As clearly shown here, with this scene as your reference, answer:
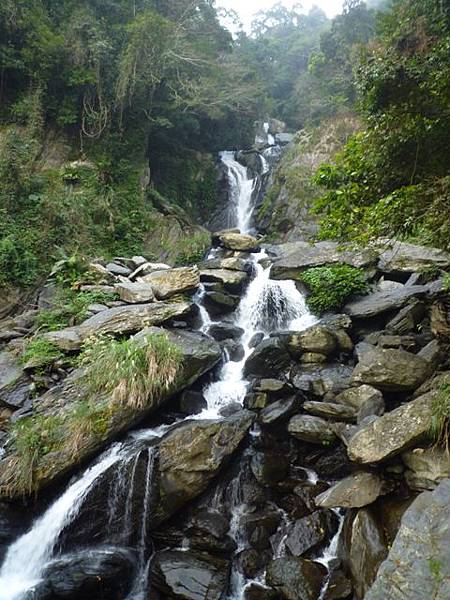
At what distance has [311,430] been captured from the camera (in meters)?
5.81

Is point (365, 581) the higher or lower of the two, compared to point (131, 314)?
lower

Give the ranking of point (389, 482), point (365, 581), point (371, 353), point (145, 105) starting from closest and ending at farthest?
point (365, 581) < point (389, 482) < point (371, 353) < point (145, 105)

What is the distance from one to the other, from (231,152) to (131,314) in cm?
1632

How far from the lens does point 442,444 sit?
4.11 metres

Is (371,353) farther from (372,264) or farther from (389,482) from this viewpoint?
(372,264)

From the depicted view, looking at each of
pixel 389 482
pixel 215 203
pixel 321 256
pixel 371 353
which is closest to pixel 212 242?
pixel 215 203

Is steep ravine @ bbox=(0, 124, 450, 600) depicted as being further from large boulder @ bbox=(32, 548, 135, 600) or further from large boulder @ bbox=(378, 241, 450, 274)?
large boulder @ bbox=(378, 241, 450, 274)

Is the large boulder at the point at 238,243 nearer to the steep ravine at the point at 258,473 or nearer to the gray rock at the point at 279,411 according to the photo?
the steep ravine at the point at 258,473

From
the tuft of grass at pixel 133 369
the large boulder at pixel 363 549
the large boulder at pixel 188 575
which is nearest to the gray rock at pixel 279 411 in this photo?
the tuft of grass at pixel 133 369

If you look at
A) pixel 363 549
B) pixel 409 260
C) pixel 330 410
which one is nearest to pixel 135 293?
pixel 330 410

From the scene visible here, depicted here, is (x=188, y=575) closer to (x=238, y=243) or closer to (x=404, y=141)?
(x=404, y=141)

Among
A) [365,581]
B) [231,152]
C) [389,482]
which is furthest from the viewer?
[231,152]

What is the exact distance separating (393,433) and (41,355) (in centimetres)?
579

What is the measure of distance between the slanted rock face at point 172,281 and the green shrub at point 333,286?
298 centimetres
